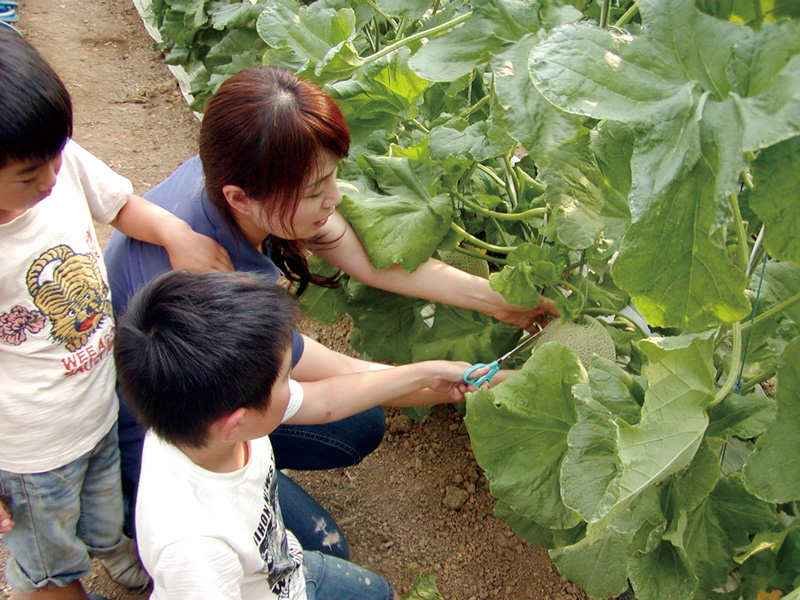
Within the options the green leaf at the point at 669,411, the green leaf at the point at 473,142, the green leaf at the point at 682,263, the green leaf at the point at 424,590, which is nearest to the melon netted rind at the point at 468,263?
the green leaf at the point at 473,142

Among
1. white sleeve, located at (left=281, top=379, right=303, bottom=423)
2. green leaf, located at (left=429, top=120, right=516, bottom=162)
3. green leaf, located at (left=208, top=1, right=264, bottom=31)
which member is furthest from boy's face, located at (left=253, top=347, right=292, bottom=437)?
green leaf, located at (left=208, top=1, right=264, bottom=31)

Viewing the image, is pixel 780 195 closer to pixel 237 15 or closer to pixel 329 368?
pixel 329 368

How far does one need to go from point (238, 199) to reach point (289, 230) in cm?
12

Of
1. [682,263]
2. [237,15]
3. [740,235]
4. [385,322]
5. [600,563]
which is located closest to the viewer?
[682,263]

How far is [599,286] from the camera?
1.84 metres

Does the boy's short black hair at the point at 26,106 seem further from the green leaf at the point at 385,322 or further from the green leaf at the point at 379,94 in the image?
the green leaf at the point at 385,322

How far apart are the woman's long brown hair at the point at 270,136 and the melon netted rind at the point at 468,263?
54cm

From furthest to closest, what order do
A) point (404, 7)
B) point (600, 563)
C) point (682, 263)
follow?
point (404, 7) < point (600, 563) < point (682, 263)

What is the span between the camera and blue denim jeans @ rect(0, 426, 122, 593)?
1.66 meters

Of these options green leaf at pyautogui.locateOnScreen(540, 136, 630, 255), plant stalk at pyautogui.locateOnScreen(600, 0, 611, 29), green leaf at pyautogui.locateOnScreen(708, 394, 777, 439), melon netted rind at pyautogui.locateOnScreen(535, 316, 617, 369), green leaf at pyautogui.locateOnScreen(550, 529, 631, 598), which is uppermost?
plant stalk at pyautogui.locateOnScreen(600, 0, 611, 29)

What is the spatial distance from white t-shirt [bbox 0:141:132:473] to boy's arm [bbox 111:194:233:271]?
3.5 inches

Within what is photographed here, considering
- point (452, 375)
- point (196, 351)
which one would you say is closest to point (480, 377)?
point (452, 375)

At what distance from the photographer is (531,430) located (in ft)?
5.02

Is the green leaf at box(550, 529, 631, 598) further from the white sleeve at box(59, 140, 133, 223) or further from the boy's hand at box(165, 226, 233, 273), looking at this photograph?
the white sleeve at box(59, 140, 133, 223)
